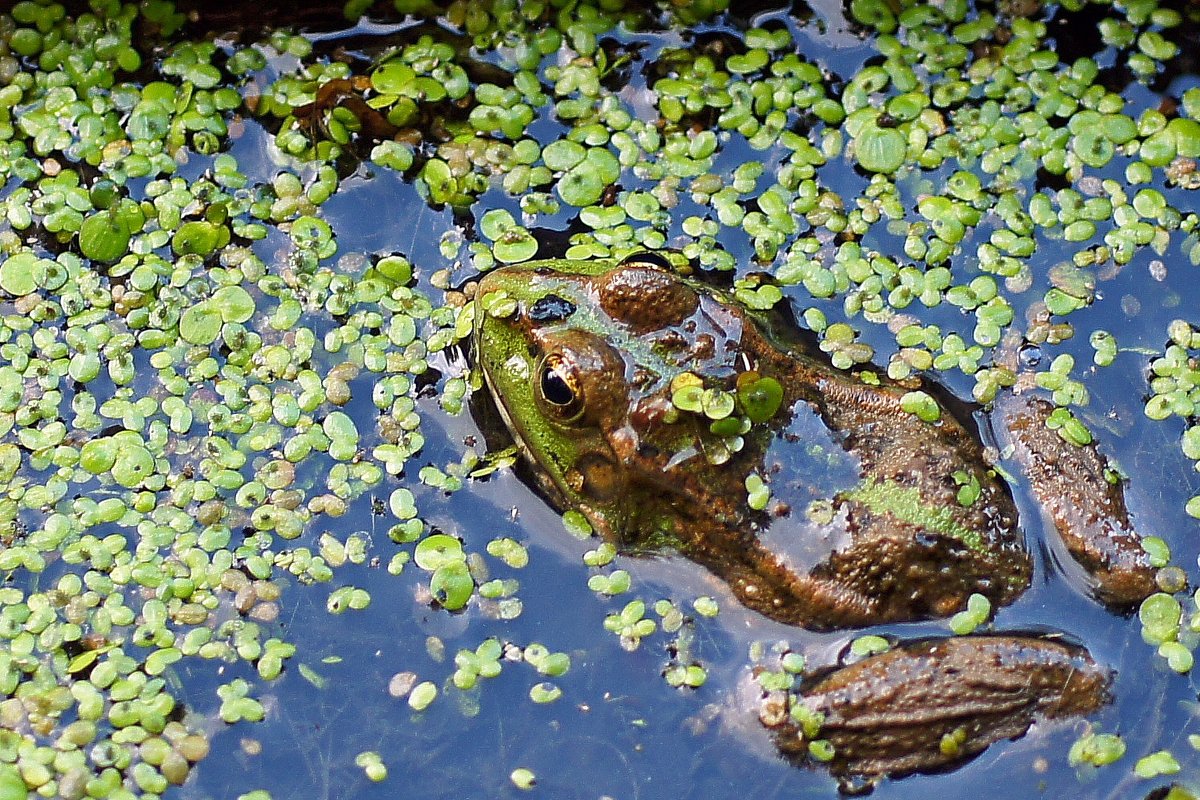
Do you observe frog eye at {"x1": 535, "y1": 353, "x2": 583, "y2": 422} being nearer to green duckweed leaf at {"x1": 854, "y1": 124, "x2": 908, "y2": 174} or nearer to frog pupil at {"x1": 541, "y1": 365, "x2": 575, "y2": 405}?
frog pupil at {"x1": 541, "y1": 365, "x2": 575, "y2": 405}

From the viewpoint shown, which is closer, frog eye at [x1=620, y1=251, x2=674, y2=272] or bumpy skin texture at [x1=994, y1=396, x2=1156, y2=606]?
bumpy skin texture at [x1=994, y1=396, x2=1156, y2=606]

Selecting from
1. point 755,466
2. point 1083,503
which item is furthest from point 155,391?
point 1083,503

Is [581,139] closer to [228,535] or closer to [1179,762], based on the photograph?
[228,535]

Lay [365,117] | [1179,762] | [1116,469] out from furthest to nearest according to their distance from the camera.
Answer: [365,117]
[1116,469]
[1179,762]

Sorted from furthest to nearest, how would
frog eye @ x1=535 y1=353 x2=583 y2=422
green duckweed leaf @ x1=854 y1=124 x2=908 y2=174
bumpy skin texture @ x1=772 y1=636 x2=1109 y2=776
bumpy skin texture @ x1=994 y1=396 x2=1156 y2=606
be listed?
green duckweed leaf @ x1=854 y1=124 x2=908 y2=174
bumpy skin texture @ x1=994 y1=396 x2=1156 y2=606
frog eye @ x1=535 y1=353 x2=583 y2=422
bumpy skin texture @ x1=772 y1=636 x2=1109 y2=776

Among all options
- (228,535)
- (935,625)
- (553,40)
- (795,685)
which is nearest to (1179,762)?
(935,625)

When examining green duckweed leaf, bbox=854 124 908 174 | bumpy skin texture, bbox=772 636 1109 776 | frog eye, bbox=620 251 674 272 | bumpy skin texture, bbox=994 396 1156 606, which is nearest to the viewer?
bumpy skin texture, bbox=772 636 1109 776

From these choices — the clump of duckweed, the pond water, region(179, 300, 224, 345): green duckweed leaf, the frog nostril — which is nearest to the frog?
the frog nostril

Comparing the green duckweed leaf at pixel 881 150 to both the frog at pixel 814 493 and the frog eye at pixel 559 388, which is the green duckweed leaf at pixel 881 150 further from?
the frog eye at pixel 559 388
